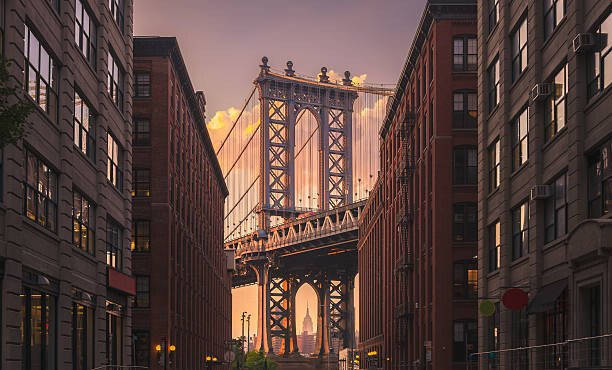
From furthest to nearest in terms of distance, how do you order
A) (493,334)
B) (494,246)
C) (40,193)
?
1. (493,334)
2. (494,246)
3. (40,193)

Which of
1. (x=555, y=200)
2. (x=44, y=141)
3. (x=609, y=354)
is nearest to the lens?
(x=609, y=354)

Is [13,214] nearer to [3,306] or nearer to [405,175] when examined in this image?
[3,306]

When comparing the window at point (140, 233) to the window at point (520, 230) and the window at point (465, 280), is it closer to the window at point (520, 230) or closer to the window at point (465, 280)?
the window at point (465, 280)

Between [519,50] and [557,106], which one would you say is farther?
[519,50]

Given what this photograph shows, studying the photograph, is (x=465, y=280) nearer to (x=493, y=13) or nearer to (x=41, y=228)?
(x=493, y=13)

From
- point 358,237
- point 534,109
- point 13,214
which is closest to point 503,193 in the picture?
point 534,109

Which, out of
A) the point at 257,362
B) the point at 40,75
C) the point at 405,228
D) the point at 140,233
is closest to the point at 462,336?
the point at 405,228

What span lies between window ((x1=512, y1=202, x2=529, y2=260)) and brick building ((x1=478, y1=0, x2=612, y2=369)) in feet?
0.12

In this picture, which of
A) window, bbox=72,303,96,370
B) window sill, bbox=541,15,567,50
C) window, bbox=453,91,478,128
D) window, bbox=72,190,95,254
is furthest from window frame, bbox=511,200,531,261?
window, bbox=453,91,478,128

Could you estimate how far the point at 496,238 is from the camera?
43656 mm

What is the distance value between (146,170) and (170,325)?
1009cm

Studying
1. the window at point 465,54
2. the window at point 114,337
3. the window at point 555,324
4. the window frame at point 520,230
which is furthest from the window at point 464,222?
the window at point 555,324

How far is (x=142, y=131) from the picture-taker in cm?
7056

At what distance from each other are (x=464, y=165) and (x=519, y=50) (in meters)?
24.2
